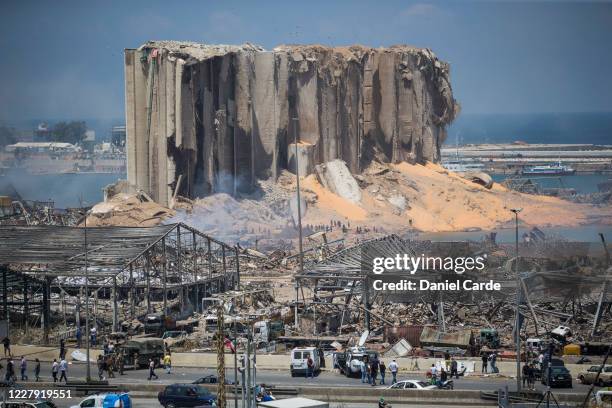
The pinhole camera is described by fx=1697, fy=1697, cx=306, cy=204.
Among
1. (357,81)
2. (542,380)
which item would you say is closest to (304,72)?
(357,81)

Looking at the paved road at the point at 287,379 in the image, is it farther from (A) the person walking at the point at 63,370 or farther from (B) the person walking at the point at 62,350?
(A) the person walking at the point at 63,370

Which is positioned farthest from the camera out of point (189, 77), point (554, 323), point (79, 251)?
point (189, 77)

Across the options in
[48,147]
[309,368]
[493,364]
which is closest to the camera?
[309,368]

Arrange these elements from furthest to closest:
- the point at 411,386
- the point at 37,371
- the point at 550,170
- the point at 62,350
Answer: the point at 550,170, the point at 62,350, the point at 37,371, the point at 411,386

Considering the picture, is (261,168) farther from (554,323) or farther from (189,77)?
(554,323)

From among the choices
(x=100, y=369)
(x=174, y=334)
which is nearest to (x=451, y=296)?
(x=174, y=334)

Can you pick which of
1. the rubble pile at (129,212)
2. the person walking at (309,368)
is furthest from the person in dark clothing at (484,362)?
the rubble pile at (129,212)

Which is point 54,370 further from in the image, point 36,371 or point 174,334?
point 174,334
